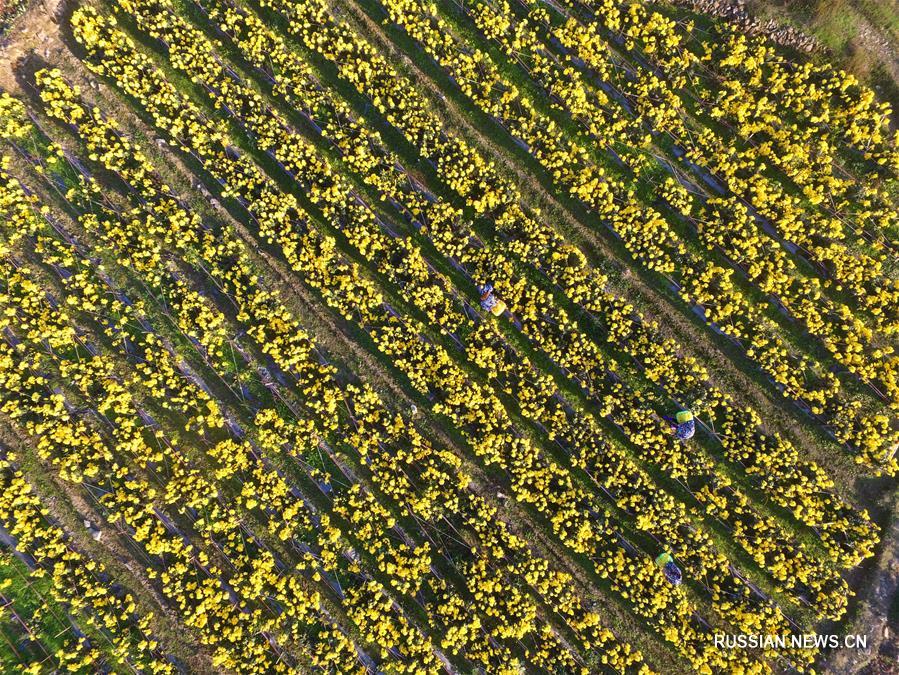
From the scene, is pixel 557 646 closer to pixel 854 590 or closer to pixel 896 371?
pixel 854 590

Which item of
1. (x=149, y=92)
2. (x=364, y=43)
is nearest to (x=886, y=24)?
(x=364, y=43)

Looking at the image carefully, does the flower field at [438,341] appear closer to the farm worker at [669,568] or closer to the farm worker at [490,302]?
the farm worker at [490,302]

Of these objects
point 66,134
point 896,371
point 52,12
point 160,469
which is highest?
point 52,12

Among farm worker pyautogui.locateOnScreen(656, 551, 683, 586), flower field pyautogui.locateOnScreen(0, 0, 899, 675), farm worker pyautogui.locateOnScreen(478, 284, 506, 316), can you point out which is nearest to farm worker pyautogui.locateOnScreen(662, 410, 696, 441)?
flower field pyautogui.locateOnScreen(0, 0, 899, 675)

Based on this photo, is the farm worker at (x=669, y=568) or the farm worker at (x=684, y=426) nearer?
the farm worker at (x=669, y=568)

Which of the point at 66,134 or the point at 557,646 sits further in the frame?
the point at 66,134

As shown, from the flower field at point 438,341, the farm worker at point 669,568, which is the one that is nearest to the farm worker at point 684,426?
the flower field at point 438,341
